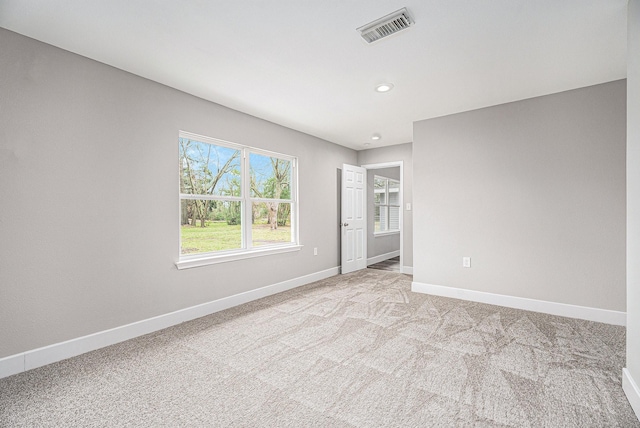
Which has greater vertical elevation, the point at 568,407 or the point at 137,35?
the point at 137,35

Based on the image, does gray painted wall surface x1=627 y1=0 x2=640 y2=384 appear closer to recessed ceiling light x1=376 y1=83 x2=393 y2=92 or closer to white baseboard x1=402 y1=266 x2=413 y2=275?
recessed ceiling light x1=376 y1=83 x2=393 y2=92

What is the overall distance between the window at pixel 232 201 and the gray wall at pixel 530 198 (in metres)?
2.03

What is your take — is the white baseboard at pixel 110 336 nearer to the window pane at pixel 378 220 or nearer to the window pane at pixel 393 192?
the window pane at pixel 378 220

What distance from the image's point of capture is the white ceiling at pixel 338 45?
1.84m

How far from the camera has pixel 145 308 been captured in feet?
8.96

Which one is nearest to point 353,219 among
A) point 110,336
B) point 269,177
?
point 269,177

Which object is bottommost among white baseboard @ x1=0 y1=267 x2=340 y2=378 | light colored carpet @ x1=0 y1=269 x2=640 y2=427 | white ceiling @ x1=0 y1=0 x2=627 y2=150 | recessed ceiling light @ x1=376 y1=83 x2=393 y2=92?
light colored carpet @ x1=0 y1=269 x2=640 y2=427

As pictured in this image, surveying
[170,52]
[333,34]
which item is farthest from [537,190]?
[170,52]

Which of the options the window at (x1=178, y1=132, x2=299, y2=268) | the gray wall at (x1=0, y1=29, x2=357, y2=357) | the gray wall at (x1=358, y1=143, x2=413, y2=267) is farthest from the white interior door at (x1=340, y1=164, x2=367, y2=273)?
the gray wall at (x1=0, y1=29, x2=357, y2=357)

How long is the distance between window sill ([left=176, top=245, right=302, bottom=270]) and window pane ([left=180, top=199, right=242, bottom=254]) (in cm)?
14

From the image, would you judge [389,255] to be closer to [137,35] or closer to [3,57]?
[137,35]

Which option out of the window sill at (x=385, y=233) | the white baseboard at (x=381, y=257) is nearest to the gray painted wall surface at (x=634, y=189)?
the white baseboard at (x=381, y=257)

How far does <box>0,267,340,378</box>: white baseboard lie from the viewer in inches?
81.0

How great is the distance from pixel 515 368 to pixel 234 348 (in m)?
2.18
